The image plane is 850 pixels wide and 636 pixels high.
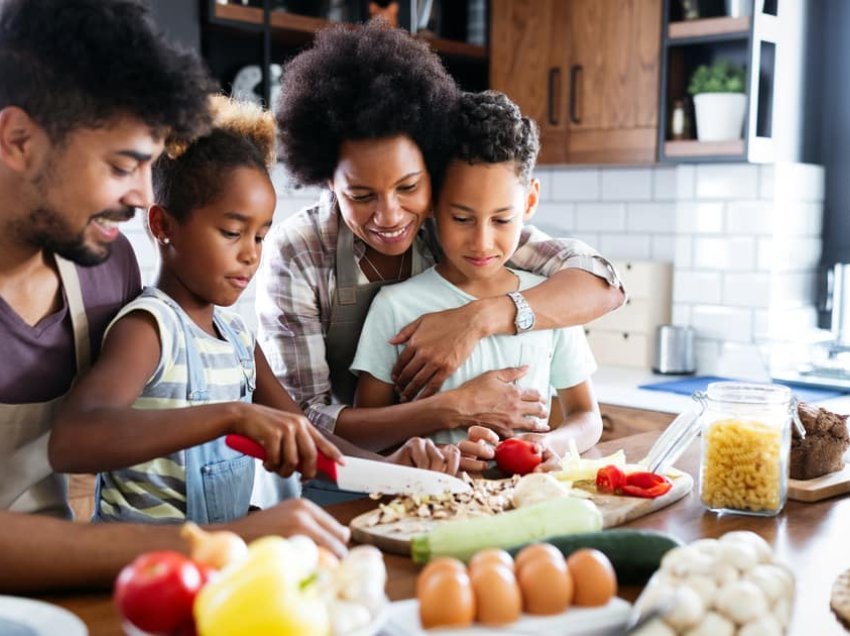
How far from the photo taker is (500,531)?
118 cm

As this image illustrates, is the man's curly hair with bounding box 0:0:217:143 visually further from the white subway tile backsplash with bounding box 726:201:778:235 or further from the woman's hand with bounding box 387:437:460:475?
the white subway tile backsplash with bounding box 726:201:778:235

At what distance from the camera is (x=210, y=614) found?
82cm

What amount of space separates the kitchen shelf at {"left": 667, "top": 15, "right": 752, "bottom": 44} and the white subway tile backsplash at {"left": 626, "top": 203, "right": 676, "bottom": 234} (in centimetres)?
64

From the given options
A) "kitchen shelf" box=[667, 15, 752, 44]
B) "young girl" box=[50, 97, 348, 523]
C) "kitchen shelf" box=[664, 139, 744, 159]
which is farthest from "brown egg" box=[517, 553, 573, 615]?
"kitchen shelf" box=[667, 15, 752, 44]

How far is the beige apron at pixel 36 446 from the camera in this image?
1.47 metres

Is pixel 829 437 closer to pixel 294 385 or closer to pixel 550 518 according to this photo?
pixel 550 518

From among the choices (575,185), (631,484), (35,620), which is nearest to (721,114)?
(575,185)

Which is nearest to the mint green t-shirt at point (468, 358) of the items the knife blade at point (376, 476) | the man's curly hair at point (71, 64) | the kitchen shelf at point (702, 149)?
the knife blade at point (376, 476)

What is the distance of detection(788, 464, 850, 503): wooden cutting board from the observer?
5.17ft

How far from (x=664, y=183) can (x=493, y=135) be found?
78.3 inches

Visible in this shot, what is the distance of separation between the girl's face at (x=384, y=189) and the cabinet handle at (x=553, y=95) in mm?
1913

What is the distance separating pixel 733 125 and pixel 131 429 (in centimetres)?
251

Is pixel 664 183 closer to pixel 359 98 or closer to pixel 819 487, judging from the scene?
pixel 359 98

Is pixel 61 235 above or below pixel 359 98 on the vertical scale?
below
